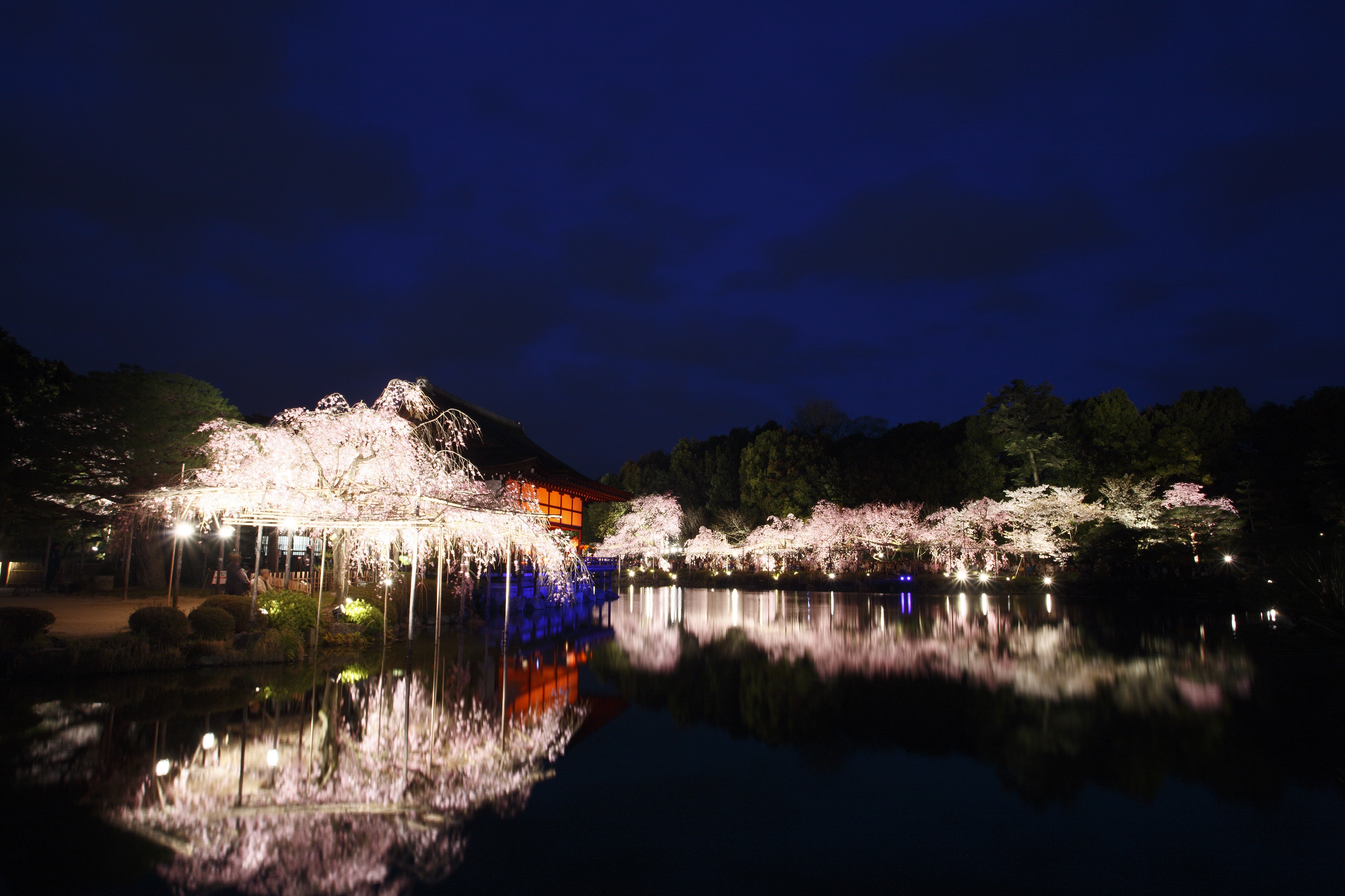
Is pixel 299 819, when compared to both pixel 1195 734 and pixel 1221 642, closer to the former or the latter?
pixel 1195 734

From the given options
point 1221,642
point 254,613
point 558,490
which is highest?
point 558,490

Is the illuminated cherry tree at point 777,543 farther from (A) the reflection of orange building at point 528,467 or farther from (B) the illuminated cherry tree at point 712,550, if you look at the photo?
(A) the reflection of orange building at point 528,467

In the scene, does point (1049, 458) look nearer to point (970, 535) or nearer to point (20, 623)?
point (970, 535)

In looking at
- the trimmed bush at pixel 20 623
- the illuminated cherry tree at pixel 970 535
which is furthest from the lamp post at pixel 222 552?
the illuminated cherry tree at pixel 970 535

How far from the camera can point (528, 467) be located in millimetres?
28797

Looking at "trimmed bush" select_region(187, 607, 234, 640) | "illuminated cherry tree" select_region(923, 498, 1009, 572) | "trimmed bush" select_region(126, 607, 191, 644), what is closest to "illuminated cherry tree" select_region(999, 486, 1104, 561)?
"illuminated cherry tree" select_region(923, 498, 1009, 572)

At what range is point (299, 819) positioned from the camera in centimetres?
546

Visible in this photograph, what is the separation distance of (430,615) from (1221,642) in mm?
18565

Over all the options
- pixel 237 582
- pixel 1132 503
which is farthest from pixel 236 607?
pixel 1132 503

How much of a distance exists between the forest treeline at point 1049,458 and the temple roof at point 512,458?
15.2 metres

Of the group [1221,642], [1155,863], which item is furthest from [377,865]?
[1221,642]

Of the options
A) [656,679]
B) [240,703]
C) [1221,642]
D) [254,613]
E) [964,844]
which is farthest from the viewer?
[1221,642]

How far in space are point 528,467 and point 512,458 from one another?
3.22 ft

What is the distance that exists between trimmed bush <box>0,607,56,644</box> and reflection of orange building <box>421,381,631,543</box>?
13.3 metres
